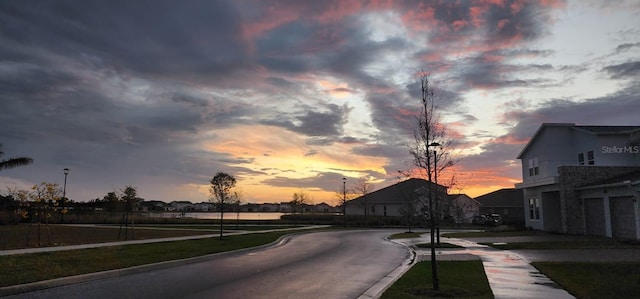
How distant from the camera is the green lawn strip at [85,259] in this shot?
488 inches

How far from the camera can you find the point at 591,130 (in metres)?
34.3

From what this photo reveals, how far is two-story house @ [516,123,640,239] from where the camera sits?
26.1 m

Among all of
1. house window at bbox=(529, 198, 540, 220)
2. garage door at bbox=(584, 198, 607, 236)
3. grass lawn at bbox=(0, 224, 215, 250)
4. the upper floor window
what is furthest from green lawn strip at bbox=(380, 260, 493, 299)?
house window at bbox=(529, 198, 540, 220)

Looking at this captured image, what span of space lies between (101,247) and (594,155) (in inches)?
1285

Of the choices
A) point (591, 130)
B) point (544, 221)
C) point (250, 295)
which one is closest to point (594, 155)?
point (591, 130)

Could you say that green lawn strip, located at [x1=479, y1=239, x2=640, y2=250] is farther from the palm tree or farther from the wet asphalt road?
the palm tree

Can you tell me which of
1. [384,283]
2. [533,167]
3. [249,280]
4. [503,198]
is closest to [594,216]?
[533,167]

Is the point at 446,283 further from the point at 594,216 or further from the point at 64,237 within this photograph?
the point at 64,237

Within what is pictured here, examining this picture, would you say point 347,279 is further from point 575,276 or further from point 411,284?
point 575,276

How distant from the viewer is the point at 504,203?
71188 millimetres

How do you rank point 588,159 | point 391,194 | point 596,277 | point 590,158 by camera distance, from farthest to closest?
1. point 391,194
2. point 588,159
3. point 590,158
4. point 596,277

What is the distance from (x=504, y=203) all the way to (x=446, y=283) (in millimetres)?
65044

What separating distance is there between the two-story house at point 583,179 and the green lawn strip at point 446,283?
48.0ft

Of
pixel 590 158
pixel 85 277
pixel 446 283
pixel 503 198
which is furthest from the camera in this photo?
pixel 503 198
